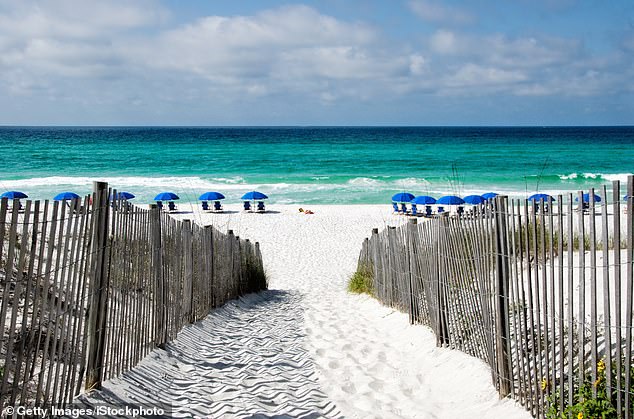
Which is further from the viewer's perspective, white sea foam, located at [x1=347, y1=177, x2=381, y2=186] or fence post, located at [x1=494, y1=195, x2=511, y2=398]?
white sea foam, located at [x1=347, y1=177, x2=381, y2=186]

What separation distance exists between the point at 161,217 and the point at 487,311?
3.30 meters

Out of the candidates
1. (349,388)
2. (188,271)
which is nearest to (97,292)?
(349,388)

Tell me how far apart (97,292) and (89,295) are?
13 centimetres

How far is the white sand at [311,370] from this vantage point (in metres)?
4.67

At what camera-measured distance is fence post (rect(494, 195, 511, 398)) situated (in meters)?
4.62

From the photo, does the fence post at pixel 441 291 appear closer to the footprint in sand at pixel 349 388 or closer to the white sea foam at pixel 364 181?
the footprint in sand at pixel 349 388

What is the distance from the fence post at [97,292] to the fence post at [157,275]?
124 cm

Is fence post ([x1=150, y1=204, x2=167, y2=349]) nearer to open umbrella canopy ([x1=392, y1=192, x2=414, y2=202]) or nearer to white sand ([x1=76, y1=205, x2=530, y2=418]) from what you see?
white sand ([x1=76, y1=205, x2=530, y2=418])

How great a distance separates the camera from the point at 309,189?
1644 inches

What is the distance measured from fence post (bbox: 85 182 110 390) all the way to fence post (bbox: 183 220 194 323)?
2.57m

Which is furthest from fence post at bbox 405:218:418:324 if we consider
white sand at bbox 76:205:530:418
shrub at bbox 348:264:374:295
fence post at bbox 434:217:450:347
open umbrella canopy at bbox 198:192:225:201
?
open umbrella canopy at bbox 198:192:225:201

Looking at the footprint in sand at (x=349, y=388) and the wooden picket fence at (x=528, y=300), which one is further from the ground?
the wooden picket fence at (x=528, y=300)

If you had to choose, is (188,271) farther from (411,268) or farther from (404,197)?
(404,197)

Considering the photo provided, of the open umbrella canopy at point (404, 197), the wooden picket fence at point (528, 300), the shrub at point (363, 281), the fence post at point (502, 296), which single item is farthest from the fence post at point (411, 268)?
the open umbrella canopy at point (404, 197)
